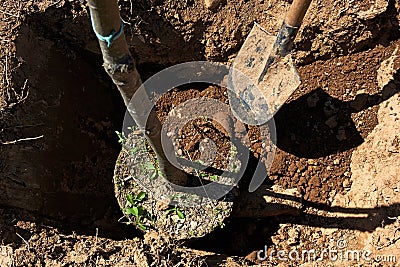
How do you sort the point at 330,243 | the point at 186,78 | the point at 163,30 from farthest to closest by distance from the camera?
the point at 186,78, the point at 163,30, the point at 330,243

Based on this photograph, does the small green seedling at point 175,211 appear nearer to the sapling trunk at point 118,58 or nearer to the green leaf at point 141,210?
the green leaf at point 141,210

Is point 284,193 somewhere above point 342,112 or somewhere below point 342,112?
below

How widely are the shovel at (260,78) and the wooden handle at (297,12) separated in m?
0.16

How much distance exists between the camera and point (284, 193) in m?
2.22

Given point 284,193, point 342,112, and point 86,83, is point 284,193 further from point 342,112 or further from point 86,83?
point 86,83

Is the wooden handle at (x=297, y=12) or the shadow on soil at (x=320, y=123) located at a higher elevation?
the wooden handle at (x=297, y=12)

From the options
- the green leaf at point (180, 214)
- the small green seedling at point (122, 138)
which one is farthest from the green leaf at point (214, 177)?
the small green seedling at point (122, 138)

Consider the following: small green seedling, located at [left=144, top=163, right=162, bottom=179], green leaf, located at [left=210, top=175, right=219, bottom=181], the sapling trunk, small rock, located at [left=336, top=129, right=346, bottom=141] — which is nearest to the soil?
small rock, located at [left=336, top=129, right=346, bottom=141]

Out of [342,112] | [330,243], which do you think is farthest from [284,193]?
[342,112]

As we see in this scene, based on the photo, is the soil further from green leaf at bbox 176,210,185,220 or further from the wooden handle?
the wooden handle

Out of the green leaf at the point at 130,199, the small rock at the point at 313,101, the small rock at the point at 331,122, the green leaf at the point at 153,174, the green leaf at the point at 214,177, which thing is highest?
the small rock at the point at 313,101

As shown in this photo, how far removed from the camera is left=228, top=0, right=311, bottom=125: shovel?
Answer: 2.23 metres

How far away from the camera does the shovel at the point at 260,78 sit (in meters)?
2.23

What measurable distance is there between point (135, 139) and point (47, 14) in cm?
75
